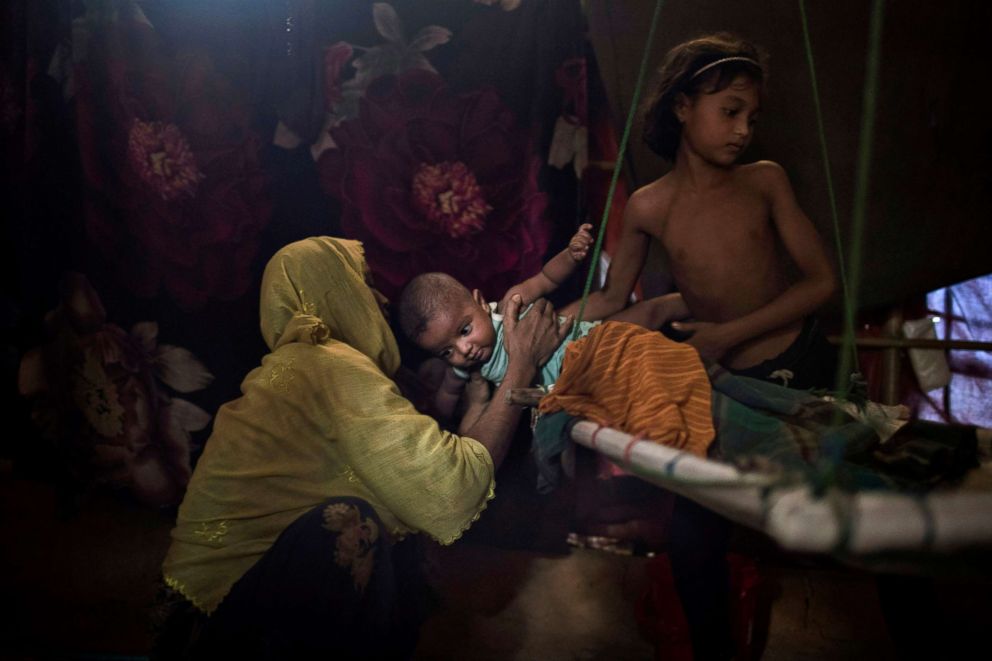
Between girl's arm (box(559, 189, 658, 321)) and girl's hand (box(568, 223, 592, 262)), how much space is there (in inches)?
2.1

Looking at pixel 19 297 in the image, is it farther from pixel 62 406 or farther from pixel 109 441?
pixel 109 441

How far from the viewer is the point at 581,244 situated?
1459 millimetres

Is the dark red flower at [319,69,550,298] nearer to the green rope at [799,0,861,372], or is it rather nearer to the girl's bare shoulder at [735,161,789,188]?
the girl's bare shoulder at [735,161,789,188]

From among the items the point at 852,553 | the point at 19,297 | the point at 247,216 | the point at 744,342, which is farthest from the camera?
the point at 19,297

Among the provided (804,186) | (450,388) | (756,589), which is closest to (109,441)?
(450,388)

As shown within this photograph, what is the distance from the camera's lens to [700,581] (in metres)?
1.36

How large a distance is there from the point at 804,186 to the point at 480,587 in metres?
0.96

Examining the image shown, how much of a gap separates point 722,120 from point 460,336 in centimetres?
58

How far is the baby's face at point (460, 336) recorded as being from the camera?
4.62 feet

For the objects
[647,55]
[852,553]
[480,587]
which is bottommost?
[480,587]

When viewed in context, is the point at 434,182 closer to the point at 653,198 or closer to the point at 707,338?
the point at 653,198

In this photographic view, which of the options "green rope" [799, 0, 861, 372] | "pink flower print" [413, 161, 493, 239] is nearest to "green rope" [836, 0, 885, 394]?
"green rope" [799, 0, 861, 372]

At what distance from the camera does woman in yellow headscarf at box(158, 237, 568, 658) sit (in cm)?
133

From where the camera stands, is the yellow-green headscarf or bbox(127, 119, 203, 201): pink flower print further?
bbox(127, 119, 203, 201): pink flower print
